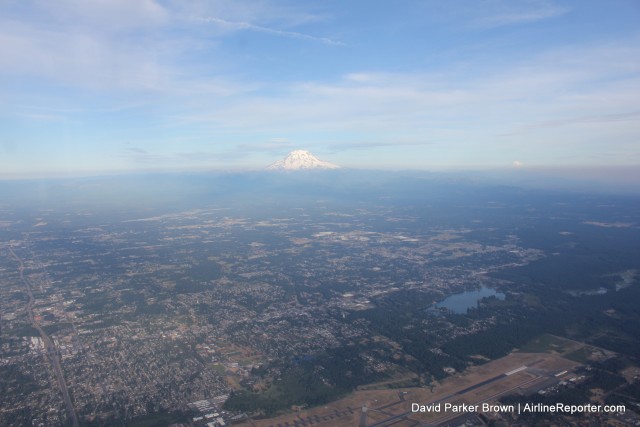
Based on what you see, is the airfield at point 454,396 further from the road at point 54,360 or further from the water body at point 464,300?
the water body at point 464,300

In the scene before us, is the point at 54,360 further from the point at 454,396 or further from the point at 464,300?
the point at 464,300

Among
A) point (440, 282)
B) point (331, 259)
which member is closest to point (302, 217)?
point (331, 259)

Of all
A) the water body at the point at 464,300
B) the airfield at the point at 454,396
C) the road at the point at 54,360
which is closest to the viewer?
the airfield at the point at 454,396

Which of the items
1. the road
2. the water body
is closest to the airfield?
the road

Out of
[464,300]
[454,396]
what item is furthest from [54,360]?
[464,300]

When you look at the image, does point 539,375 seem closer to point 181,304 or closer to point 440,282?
point 440,282

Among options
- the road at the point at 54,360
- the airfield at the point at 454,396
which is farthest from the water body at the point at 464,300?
the road at the point at 54,360
